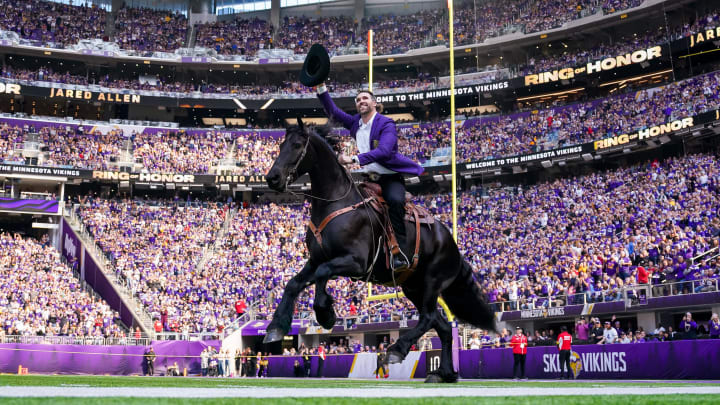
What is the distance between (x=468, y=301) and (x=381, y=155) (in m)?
3.20

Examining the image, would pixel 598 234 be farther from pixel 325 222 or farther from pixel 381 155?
pixel 325 222

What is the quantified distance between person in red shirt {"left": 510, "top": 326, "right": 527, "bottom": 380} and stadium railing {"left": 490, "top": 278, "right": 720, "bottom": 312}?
8.61 ft

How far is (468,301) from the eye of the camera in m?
11.3

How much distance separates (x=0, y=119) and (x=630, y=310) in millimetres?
50706

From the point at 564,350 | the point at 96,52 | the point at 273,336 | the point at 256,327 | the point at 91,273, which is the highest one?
the point at 96,52

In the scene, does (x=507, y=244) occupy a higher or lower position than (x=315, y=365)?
higher

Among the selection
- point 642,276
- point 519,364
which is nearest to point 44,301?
point 519,364

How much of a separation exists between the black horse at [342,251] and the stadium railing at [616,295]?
15.5 meters

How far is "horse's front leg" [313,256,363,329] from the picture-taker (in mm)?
8398

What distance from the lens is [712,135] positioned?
42312mm

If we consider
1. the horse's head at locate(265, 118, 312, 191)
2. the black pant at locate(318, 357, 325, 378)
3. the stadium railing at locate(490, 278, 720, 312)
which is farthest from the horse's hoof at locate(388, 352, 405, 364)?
the black pant at locate(318, 357, 325, 378)

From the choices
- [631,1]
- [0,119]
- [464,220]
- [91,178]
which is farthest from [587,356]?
[0,119]

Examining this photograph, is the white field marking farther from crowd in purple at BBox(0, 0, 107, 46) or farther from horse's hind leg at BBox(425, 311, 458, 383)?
crowd in purple at BBox(0, 0, 107, 46)

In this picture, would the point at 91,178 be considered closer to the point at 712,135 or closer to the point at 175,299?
the point at 175,299
